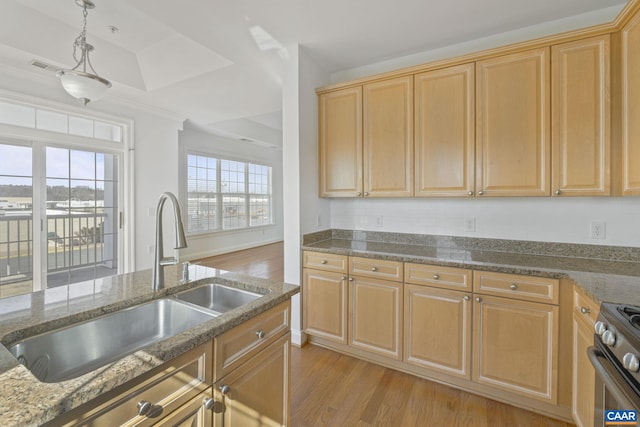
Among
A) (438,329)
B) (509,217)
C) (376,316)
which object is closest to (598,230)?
(509,217)

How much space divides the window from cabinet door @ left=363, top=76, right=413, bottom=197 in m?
4.75

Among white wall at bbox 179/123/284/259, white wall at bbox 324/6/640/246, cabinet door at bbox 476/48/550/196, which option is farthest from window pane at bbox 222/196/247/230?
cabinet door at bbox 476/48/550/196

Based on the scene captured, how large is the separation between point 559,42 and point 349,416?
2.88 metres

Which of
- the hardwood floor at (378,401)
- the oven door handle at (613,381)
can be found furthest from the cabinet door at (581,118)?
the hardwood floor at (378,401)

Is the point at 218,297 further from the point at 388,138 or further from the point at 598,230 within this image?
the point at 598,230

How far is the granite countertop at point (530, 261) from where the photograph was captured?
1446 mm

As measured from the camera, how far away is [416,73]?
242 centimetres

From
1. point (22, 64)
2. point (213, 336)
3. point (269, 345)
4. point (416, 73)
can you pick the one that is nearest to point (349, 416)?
point (269, 345)

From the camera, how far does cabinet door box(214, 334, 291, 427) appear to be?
101 cm

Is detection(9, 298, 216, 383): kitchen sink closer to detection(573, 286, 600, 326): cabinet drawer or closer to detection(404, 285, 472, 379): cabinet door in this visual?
detection(404, 285, 472, 379): cabinet door

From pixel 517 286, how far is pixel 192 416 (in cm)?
190

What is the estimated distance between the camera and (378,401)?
1.93 meters

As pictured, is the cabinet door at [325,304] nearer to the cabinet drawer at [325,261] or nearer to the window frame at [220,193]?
the cabinet drawer at [325,261]

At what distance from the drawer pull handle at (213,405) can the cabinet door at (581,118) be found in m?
2.40
